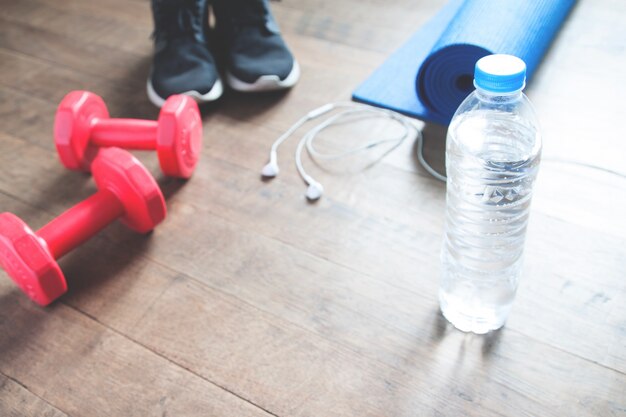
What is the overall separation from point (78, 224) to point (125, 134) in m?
0.26

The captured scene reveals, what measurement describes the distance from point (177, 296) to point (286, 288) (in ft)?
0.65

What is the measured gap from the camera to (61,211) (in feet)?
4.48

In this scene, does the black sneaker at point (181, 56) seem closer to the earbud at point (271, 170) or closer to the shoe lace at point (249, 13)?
the shoe lace at point (249, 13)

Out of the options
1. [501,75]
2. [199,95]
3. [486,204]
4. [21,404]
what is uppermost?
[501,75]

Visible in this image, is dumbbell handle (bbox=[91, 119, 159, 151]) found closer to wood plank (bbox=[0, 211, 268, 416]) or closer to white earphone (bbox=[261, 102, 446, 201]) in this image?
white earphone (bbox=[261, 102, 446, 201])

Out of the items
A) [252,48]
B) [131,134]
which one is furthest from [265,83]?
[131,134]

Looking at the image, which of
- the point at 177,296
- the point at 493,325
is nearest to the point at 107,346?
the point at 177,296

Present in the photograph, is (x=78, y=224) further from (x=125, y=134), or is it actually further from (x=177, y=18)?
(x=177, y=18)

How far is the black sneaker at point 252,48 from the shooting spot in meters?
1.60

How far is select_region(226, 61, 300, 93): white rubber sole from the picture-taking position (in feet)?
5.21

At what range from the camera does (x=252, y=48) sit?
1.65 m

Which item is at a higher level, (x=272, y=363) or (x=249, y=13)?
(x=249, y=13)

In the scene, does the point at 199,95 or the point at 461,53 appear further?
the point at 199,95

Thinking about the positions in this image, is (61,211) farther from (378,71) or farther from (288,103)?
(378,71)
